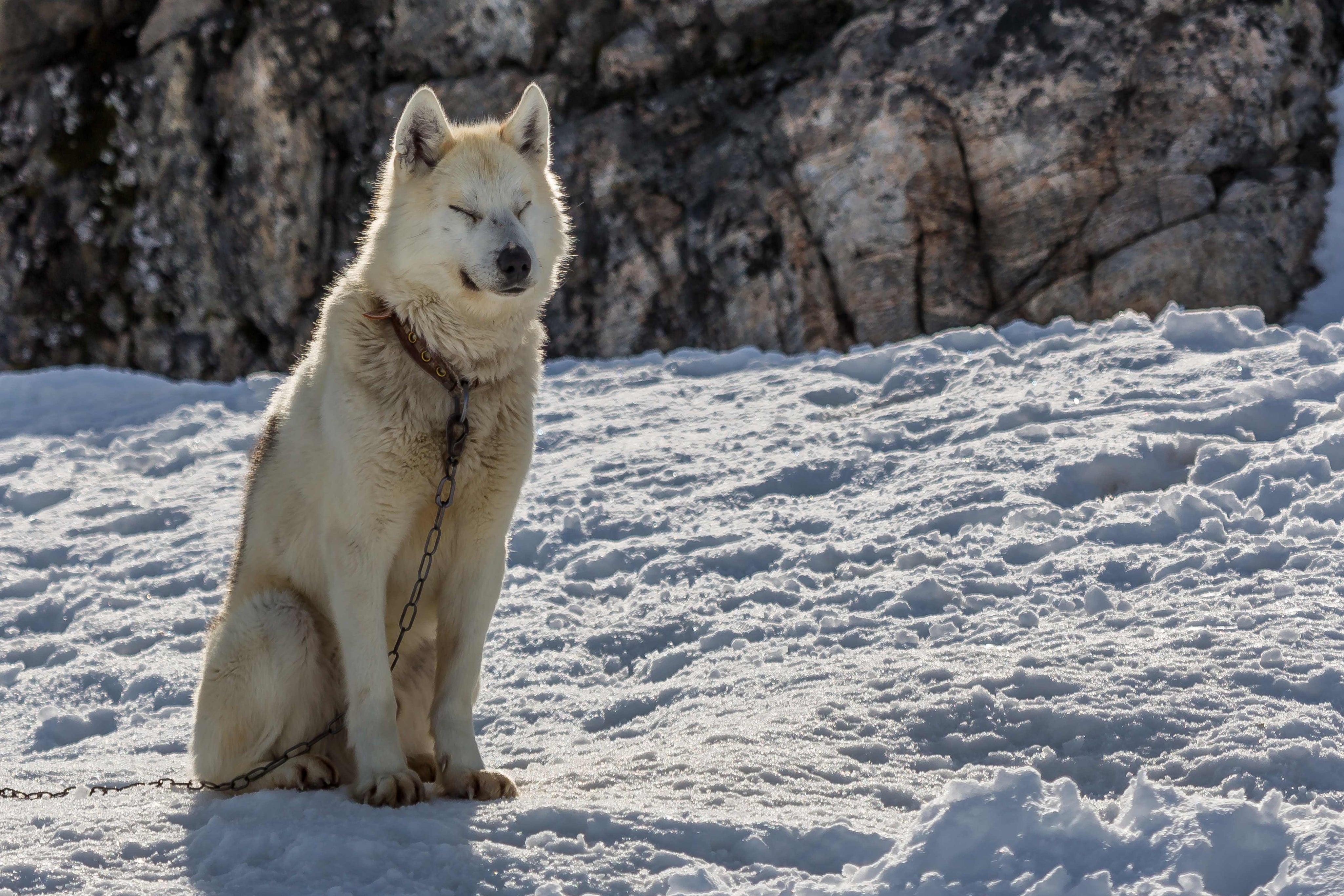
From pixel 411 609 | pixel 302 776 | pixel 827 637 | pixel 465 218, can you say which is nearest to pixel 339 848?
pixel 302 776

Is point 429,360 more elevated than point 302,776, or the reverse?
point 429,360

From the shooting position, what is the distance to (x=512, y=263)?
3578 mm

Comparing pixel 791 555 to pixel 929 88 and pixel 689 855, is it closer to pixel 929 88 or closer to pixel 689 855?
pixel 689 855

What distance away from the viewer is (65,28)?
1700 centimetres

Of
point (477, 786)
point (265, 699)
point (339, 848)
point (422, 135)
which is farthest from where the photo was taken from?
point (422, 135)

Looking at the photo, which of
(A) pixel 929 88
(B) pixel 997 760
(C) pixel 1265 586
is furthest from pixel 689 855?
(A) pixel 929 88

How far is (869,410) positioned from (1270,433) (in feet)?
8.64

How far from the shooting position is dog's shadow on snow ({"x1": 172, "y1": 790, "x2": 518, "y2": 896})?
8.87ft

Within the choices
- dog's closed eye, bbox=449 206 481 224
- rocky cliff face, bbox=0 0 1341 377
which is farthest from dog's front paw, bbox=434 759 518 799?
rocky cliff face, bbox=0 0 1341 377

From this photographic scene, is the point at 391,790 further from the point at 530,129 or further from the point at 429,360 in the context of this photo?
the point at 530,129

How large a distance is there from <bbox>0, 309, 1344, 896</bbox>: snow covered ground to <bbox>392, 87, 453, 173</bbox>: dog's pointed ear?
2.05 meters

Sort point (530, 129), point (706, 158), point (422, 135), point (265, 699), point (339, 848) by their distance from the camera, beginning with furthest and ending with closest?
point (706, 158), point (530, 129), point (422, 135), point (265, 699), point (339, 848)

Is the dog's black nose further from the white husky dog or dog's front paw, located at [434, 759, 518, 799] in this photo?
dog's front paw, located at [434, 759, 518, 799]

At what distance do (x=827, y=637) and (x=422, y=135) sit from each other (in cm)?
263
